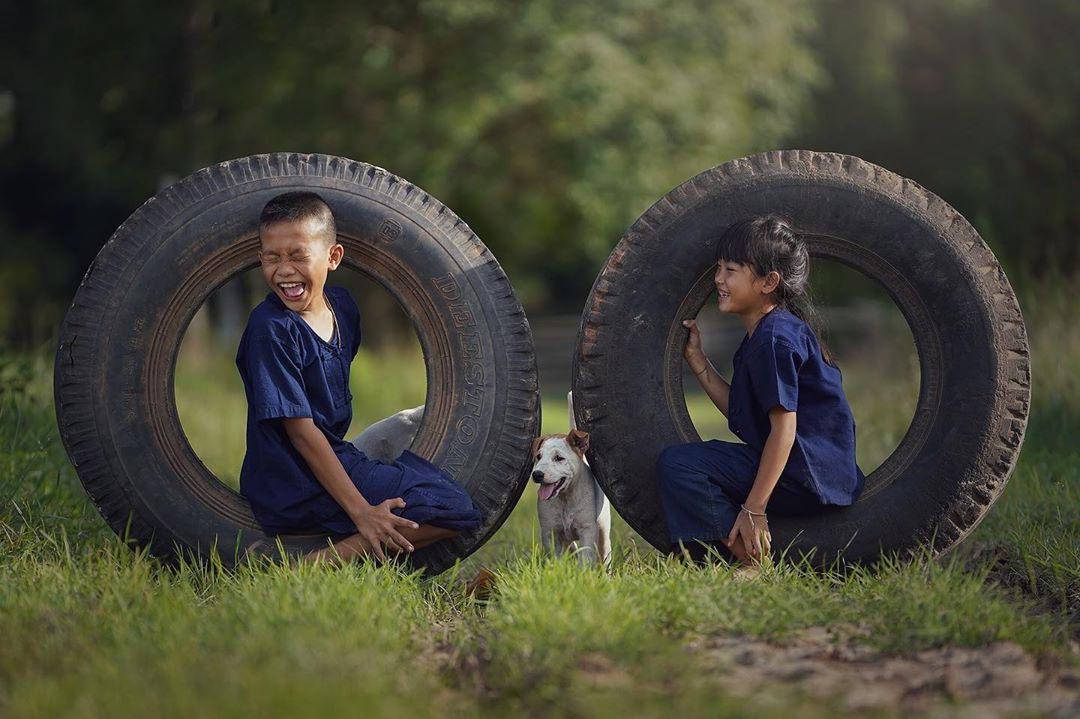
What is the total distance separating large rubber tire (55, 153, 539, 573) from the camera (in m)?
5.26

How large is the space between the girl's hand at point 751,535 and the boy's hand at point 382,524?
4.25 ft

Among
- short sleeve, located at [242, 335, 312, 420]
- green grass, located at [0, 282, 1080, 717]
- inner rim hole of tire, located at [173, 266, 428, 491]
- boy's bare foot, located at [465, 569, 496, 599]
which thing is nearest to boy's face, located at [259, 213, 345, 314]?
short sleeve, located at [242, 335, 312, 420]

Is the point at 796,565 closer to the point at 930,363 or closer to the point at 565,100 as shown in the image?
the point at 930,363

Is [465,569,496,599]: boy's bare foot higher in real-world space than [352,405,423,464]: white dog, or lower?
lower

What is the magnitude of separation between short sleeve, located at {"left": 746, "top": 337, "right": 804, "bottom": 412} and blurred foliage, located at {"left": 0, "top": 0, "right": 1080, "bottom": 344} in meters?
6.42

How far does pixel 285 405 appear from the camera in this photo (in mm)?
4980

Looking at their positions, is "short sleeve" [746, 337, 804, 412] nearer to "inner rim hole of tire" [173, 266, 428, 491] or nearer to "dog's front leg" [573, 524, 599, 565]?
"dog's front leg" [573, 524, 599, 565]

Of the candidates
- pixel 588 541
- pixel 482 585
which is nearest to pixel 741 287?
pixel 588 541

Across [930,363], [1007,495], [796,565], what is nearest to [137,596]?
[796,565]

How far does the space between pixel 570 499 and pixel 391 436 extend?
3.03 ft

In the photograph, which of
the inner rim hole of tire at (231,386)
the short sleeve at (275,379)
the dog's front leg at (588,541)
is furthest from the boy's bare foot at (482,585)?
the inner rim hole of tire at (231,386)

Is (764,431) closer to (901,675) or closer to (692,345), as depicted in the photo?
(692,345)

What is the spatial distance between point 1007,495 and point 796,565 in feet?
6.93

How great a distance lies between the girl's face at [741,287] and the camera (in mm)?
5238
